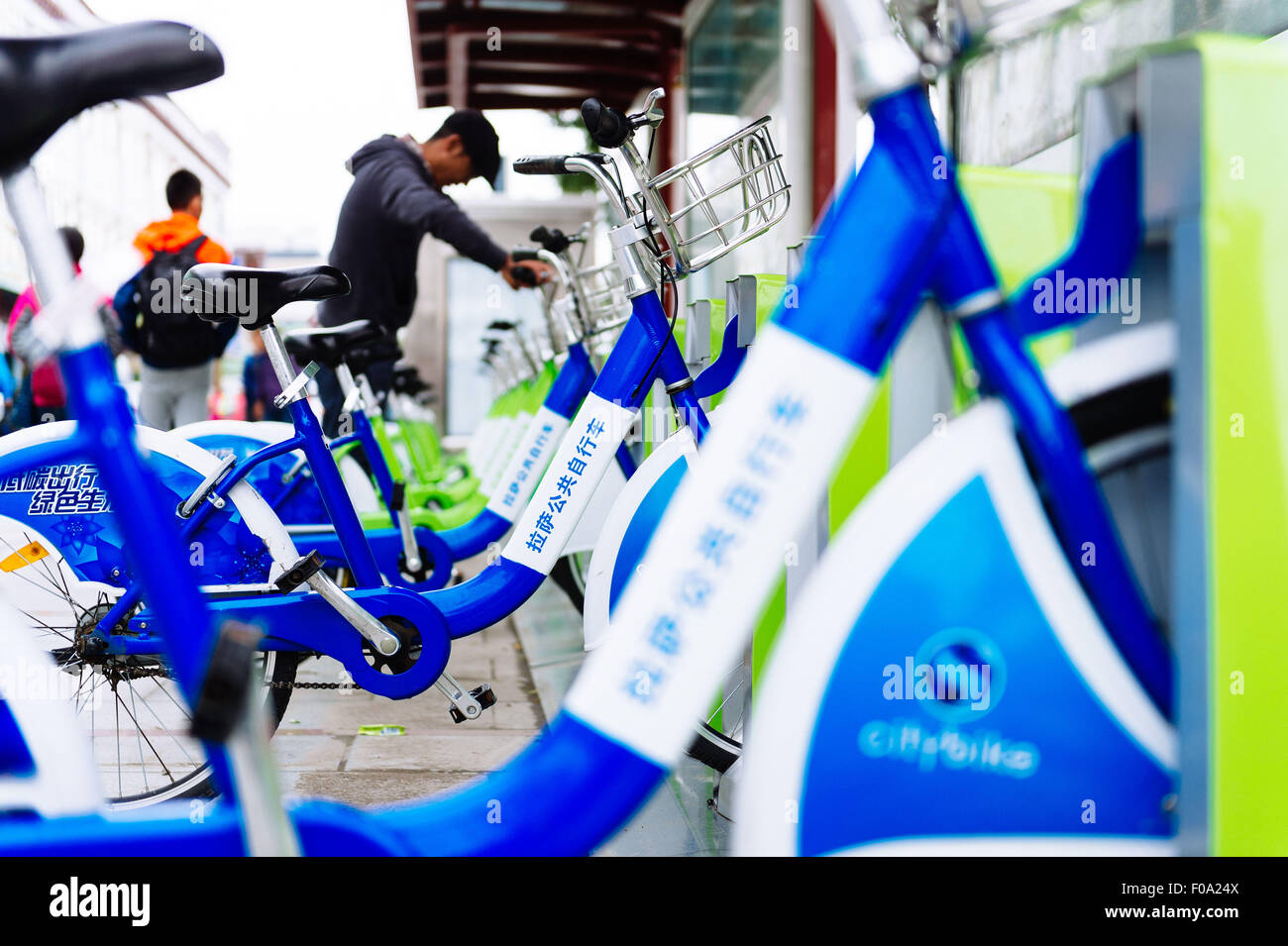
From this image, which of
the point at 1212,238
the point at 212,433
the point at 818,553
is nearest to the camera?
the point at 1212,238

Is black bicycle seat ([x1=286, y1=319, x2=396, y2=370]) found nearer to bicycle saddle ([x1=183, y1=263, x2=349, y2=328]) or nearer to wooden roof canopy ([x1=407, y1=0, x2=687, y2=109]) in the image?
bicycle saddle ([x1=183, y1=263, x2=349, y2=328])

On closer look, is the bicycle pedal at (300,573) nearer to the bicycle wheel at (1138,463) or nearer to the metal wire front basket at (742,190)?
the metal wire front basket at (742,190)

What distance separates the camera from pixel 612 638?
1222 millimetres

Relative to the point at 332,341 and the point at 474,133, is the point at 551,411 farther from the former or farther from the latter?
the point at 474,133

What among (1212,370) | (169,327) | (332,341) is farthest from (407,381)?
(1212,370)

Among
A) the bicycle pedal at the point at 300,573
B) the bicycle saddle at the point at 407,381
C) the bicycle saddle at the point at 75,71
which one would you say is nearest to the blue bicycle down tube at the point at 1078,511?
the bicycle saddle at the point at 75,71

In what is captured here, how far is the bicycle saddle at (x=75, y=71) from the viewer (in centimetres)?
126

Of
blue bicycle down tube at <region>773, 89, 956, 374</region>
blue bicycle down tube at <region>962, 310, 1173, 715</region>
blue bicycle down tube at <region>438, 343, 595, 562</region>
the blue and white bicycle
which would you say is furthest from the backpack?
blue bicycle down tube at <region>962, 310, 1173, 715</region>

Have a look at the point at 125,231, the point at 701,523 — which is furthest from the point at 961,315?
the point at 125,231

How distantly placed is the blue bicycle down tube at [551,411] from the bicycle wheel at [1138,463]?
2267 mm

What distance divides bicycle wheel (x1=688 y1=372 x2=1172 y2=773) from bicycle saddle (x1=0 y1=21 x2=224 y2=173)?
1078 mm

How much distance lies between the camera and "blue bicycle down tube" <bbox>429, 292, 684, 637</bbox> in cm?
253

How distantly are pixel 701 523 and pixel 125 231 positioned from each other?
4376mm
